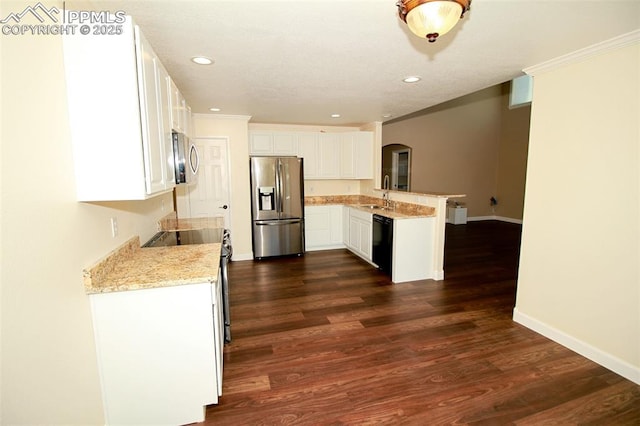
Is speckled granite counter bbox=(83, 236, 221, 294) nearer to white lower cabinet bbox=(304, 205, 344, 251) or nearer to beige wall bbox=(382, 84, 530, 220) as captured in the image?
white lower cabinet bbox=(304, 205, 344, 251)

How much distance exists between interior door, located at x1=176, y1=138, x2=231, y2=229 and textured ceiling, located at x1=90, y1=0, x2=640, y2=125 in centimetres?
136

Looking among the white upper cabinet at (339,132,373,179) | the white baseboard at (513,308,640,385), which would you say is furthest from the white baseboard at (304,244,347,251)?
the white baseboard at (513,308,640,385)

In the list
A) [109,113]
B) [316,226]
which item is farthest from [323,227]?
[109,113]

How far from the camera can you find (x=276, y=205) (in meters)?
5.00

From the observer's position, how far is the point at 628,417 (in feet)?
5.93

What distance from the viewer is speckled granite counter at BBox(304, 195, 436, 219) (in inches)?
163

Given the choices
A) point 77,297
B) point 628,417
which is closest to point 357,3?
point 77,297

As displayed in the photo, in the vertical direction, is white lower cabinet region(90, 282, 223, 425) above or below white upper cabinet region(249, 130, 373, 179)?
below

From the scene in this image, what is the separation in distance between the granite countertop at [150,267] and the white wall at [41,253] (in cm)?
12

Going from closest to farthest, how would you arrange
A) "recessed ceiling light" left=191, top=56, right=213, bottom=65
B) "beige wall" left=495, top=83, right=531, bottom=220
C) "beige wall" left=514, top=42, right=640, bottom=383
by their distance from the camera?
"beige wall" left=514, top=42, right=640, bottom=383 → "recessed ceiling light" left=191, top=56, right=213, bottom=65 → "beige wall" left=495, top=83, right=531, bottom=220

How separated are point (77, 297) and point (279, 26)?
6.17ft

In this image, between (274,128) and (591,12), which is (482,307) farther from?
(274,128)

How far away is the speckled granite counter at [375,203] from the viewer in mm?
4143

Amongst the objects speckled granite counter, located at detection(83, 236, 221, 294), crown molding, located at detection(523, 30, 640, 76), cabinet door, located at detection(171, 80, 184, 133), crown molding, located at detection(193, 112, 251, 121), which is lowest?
speckled granite counter, located at detection(83, 236, 221, 294)
